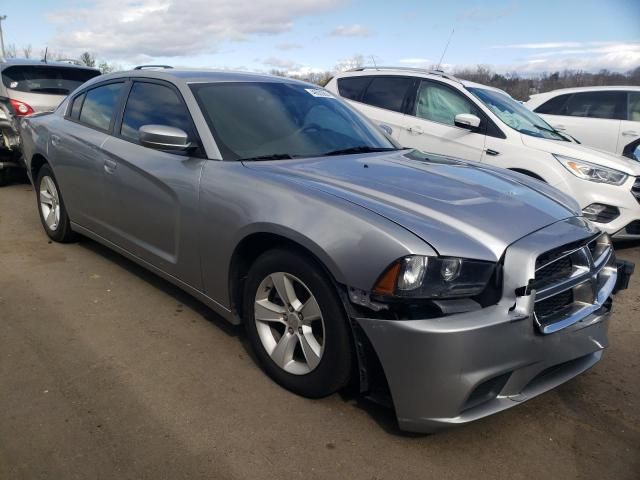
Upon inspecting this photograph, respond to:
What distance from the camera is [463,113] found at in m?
5.91

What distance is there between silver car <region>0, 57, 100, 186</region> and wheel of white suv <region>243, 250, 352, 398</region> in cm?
586

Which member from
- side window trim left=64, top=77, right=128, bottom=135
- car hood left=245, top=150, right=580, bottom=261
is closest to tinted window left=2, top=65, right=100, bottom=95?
side window trim left=64, top=77, right=128, bottom=135

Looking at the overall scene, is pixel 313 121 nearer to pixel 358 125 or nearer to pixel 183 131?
pixel 358 125

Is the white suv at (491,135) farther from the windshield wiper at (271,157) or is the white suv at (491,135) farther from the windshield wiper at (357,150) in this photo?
the windshield wiper at (271,157)

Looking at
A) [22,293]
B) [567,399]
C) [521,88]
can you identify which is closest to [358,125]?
[567,399]

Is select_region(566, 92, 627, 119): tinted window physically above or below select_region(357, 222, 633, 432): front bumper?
above

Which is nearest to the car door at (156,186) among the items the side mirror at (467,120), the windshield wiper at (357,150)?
the windshield wiper at (357,150)

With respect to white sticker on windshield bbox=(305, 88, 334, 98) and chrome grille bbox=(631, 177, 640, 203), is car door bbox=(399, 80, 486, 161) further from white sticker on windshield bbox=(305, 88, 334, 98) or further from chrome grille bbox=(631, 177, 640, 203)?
white sticker on windshield bbox=(305, 88, 334, 98)

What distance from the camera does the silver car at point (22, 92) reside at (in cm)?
703

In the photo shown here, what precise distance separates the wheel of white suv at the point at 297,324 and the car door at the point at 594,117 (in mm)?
6958

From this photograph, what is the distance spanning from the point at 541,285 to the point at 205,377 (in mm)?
1754

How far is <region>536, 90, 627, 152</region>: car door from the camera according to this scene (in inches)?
319

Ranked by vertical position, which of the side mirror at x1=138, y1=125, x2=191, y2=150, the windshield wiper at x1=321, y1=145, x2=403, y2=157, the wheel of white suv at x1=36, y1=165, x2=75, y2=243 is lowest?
the wheel of white suv at x1=36, y1=165, x2=75, y2=243

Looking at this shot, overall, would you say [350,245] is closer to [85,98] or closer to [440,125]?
[85,98]
